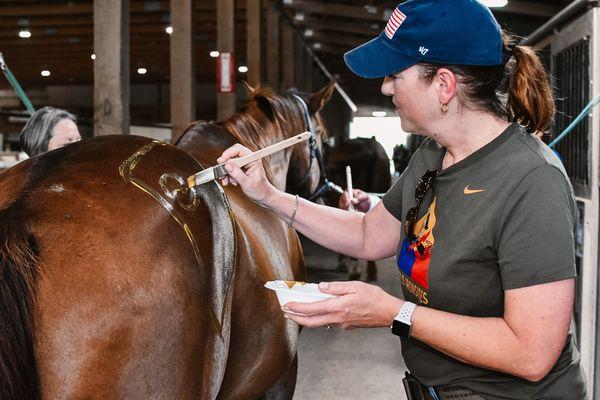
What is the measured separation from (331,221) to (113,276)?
31.9 inches

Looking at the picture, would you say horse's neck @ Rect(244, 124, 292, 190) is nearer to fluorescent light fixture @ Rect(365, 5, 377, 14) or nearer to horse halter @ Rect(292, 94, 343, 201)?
horse halter @ Rect(292, 94, 343, 201)

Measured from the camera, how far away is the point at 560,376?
1566mm

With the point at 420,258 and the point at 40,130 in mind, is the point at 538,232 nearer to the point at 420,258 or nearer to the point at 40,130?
the point at 420,258

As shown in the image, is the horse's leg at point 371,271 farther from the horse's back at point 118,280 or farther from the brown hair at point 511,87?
the brown hair at point 511,87

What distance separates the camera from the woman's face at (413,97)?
1.60m

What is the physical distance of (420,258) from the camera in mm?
1674

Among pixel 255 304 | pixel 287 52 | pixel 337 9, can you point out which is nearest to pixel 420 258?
pixel 255 304

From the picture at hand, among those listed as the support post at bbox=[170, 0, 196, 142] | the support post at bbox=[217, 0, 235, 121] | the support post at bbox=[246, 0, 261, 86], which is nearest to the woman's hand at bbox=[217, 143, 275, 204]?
the support post at bbox=[170, 0, 196, 142]

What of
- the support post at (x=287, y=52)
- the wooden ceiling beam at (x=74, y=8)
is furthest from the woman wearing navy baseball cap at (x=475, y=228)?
the support post at (x=287, y=52)

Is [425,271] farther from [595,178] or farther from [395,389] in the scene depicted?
[395,389]

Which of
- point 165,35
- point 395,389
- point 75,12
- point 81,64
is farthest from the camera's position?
point 81,64

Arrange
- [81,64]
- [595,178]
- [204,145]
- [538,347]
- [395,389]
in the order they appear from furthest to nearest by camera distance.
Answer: [81,64]
[395,389]
[595,178]
[204,145]
[538,347]

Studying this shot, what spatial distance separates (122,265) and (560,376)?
42.3 inches

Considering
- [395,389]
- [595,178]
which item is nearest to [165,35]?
[395,389]
